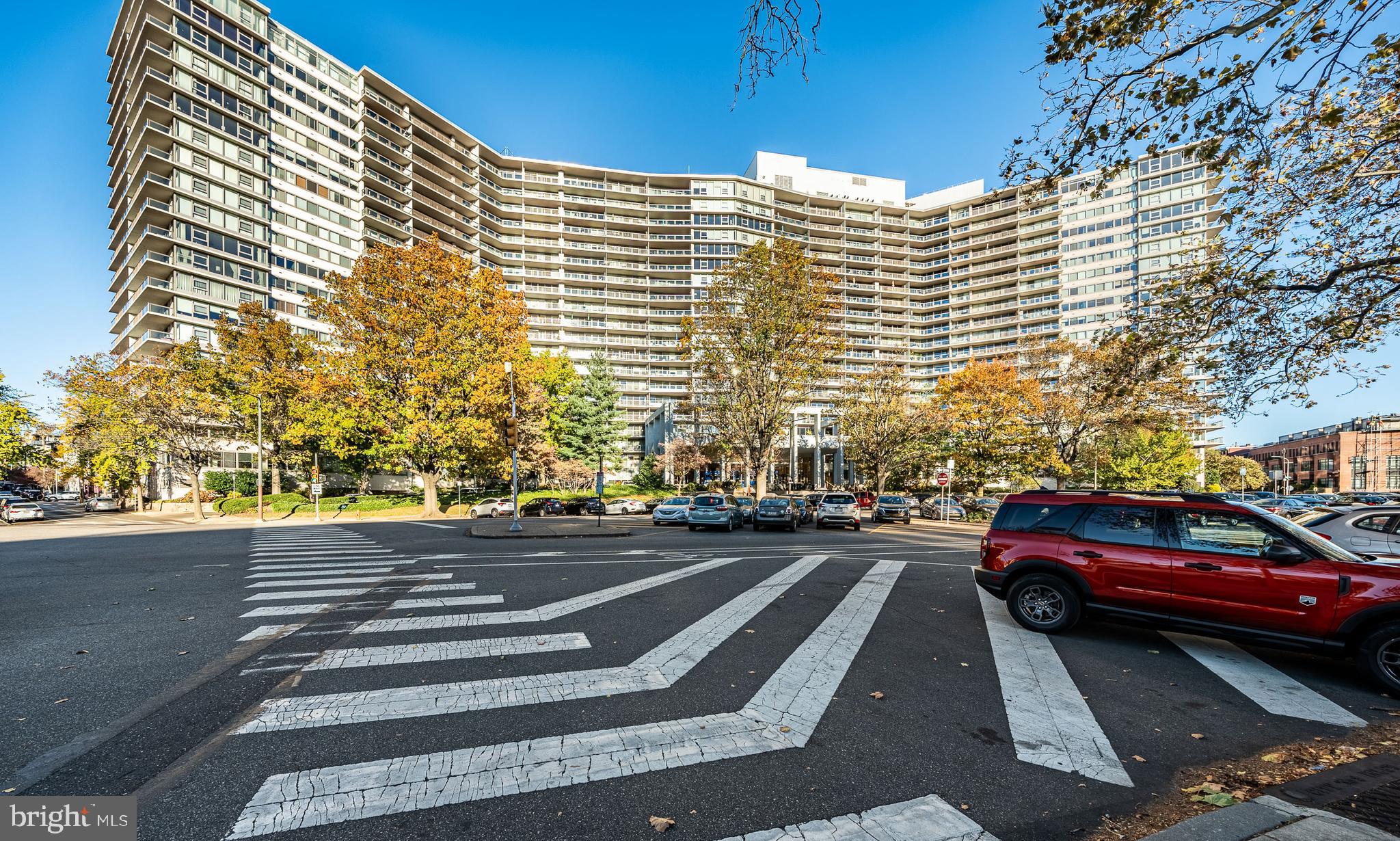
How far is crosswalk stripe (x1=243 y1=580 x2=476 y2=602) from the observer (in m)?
8.48

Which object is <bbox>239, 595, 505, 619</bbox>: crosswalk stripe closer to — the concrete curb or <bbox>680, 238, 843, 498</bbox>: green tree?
the concrete curb

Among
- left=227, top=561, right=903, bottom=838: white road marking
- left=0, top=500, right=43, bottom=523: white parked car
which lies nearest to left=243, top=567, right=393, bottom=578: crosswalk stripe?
left=227, top=561, right=903, bottom=838: white road marking

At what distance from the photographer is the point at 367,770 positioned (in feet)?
11.0

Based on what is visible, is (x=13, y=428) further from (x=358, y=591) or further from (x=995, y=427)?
(x=995, y=427)

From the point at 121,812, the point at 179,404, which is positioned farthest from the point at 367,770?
the point at 179,404

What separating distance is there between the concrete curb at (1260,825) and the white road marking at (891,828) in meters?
0.91

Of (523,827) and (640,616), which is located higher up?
(523,827)

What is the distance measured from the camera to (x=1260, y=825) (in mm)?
2891

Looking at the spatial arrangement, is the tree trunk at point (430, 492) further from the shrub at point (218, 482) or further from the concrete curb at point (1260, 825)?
the concrete curb at point (1260, 825)

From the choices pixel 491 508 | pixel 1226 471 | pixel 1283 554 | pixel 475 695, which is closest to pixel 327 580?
pixel 475 695

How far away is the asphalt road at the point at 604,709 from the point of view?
3.02 metres

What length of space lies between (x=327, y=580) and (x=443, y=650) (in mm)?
5845

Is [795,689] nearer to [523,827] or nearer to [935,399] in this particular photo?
[523,827]

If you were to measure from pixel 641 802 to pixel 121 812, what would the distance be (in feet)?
9.10
